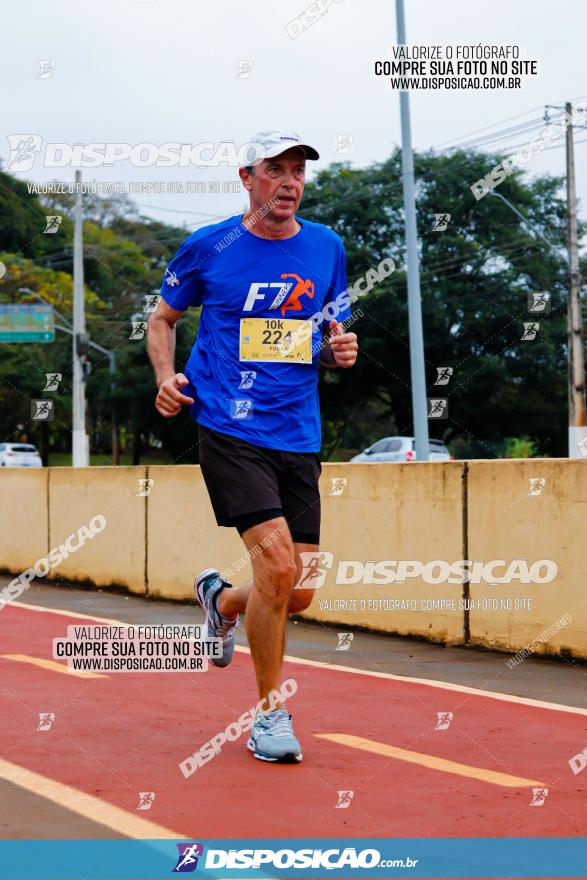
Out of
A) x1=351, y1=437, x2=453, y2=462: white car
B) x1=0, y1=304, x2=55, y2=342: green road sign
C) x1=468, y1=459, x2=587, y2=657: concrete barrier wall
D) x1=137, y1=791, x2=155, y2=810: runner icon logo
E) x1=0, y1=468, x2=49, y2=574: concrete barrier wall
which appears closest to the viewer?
x1=137, y1=791, x2=155, y2=810: runner icon logo

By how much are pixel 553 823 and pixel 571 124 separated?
31907mm

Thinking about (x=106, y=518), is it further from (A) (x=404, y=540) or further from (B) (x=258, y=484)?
(B) (x=258, y=484)

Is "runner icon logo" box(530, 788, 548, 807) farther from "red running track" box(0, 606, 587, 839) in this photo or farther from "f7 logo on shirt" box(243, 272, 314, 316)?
"f7 logo on shirt" box(243, 272, 314, 316)

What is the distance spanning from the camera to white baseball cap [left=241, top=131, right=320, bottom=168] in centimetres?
564

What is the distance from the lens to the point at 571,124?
3469cm

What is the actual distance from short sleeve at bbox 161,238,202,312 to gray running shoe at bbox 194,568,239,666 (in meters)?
1.14

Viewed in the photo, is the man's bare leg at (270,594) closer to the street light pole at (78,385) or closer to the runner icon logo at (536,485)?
the runner icon logo at (536,485)

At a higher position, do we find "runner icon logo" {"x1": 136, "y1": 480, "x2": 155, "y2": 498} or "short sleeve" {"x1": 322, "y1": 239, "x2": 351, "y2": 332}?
"short sleeve" {"x1": 322, "y1": 239, "x2": 351, "y2": 332}

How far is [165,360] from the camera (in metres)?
5.84

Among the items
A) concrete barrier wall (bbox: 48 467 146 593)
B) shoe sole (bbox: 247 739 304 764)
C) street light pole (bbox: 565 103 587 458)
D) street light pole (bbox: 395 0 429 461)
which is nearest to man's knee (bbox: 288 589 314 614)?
shoe sole (bbox: 247 739 304 764)

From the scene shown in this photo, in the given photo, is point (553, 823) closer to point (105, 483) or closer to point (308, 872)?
point (308, 872)

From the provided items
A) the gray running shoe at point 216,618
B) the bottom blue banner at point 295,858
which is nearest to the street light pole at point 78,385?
the gray running shoe at point 216,618

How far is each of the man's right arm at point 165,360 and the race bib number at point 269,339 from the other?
268 mm

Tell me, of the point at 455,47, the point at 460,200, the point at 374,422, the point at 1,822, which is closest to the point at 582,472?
the point at 1,822
